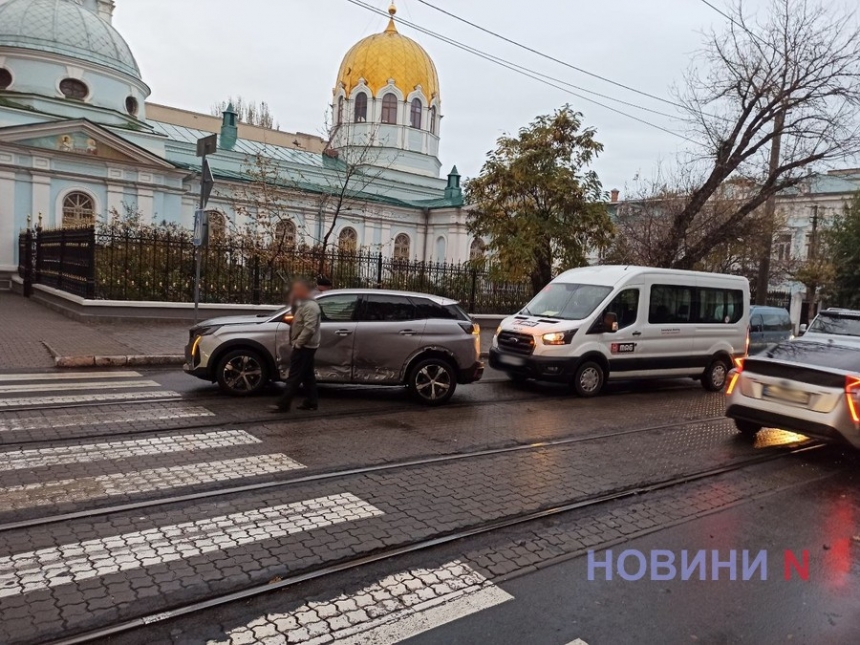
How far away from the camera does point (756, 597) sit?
3961 mm

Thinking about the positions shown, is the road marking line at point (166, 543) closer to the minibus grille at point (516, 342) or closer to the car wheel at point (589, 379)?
the minibus grille at point (516, 342)

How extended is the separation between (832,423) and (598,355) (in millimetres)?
4465

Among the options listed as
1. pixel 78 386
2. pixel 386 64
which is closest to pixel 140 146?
pixel 386 64

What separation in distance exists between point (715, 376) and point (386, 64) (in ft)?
140

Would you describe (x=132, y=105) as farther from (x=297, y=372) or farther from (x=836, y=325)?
(x=836, y=325)

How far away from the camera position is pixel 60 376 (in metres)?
9.62

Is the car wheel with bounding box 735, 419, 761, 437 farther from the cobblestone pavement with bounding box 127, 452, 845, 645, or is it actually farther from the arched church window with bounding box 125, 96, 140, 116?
the arched church window with bounding box 125, 96, 140, 116

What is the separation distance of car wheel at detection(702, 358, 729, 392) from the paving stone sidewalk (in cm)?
1043

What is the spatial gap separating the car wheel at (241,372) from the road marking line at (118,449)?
1.85 meters

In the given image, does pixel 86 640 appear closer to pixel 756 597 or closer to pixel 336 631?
pixel 336 631

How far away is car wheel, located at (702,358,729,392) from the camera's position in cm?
1264

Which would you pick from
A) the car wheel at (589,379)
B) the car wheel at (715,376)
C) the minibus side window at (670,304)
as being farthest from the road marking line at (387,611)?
the car wheel at (715,376)

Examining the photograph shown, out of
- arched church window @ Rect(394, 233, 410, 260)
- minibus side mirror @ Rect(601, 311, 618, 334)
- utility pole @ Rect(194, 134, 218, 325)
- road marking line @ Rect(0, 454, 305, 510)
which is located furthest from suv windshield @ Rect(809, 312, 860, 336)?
arched church window @ Rect(394, 233, 410, 260)

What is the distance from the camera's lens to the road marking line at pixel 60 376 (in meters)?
9.21
